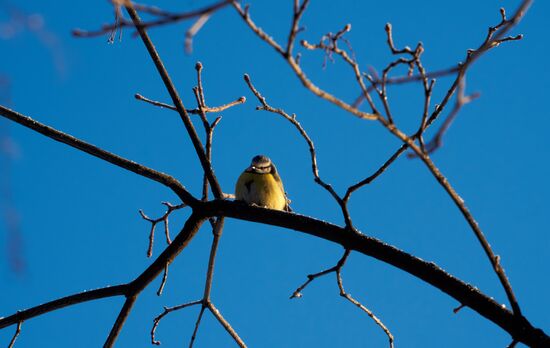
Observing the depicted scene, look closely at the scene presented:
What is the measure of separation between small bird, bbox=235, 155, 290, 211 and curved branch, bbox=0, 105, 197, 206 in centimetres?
130

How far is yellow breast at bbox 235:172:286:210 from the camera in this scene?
4.35m

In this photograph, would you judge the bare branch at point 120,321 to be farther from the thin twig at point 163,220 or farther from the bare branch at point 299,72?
the bare branch at point 299,72

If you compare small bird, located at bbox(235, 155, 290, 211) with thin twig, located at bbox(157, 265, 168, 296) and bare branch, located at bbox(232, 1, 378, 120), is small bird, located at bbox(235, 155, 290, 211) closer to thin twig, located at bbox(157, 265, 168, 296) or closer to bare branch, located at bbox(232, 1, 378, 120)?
thin twig, located at bbox(157, 265, 168, 296)

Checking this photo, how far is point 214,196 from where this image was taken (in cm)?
338

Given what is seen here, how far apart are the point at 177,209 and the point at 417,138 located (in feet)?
5.79

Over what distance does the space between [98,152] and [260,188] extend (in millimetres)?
1605

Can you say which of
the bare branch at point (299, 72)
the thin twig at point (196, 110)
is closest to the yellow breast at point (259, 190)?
the thin twig at point (196, 110)

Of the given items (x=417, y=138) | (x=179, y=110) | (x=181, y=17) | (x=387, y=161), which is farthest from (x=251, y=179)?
(x=181, y=17)

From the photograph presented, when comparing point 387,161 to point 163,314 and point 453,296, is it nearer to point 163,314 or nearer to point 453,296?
point 453,296

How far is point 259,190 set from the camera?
14.3ft

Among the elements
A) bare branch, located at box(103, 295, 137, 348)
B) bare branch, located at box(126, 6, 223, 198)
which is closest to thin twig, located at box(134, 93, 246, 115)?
bare branch, located at box(126, 6, 223, 198)

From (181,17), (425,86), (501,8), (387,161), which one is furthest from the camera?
(387,161)

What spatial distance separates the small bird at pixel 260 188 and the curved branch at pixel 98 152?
4.28 feet

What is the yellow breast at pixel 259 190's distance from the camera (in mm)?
4352
